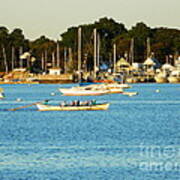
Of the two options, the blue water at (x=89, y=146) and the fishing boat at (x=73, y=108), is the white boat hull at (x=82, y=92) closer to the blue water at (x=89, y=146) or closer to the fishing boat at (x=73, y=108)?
the fishing boat at (x=73, y=108)

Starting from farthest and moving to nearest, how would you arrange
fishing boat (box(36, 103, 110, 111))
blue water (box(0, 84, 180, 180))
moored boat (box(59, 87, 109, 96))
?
moored boat (box(59, 87, 109, 96)) → fishing boat (box(36, 103, 110, 111)) → blue water (box(0, 84, 180, 180))

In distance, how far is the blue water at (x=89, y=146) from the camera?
Result: 135ft

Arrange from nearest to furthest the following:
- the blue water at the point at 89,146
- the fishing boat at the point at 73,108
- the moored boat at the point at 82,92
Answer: the blue water at the point at 89,146, the fishing boat at the point at 73,108, the moored boat at the point at 82,92

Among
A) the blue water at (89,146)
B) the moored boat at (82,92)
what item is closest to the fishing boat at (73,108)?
the blue water at (89,146)

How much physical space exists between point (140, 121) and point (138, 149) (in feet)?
79.5

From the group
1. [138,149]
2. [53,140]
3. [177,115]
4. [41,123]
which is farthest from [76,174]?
[177,115]

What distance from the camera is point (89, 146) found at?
50.9 metres

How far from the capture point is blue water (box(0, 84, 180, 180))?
135 ft

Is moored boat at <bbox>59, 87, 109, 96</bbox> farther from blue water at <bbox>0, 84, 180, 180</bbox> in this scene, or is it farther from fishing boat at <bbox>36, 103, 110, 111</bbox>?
blue water at <bbox>0, 84, 180, 180</bbox>

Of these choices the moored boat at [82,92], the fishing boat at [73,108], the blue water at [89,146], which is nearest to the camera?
the blue water at [89,146]

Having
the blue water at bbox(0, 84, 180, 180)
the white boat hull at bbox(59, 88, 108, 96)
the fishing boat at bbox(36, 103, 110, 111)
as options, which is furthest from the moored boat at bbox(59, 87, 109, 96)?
Result: the blue water at bbox(0, 84, 180, 180)

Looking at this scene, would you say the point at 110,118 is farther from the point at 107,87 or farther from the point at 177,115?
the point at 107,87

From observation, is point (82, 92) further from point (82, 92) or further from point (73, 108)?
point (73, 108)

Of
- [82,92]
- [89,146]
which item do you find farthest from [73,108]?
[82,92]
